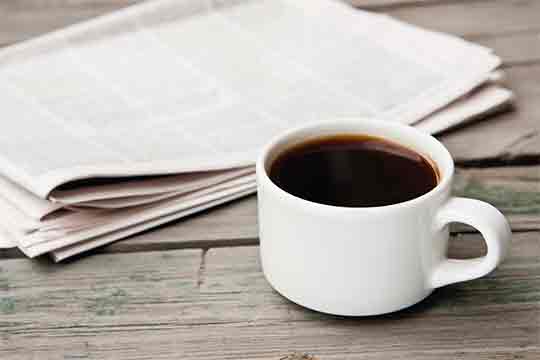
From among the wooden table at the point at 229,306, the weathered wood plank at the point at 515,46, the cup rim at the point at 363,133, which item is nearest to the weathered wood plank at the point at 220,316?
the wooden table at the point at 229,306

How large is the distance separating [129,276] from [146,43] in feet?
1.37

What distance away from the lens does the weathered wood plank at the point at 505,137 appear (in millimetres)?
925

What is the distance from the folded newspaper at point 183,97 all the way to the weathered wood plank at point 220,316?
0.05m

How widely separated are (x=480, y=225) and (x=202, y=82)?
45 cm

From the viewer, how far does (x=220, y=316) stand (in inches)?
27.9

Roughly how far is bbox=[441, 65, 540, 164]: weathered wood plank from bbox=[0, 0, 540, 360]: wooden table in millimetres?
24

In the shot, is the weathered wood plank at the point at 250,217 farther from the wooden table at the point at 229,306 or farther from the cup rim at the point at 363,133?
the cup rim at the point at 363,133

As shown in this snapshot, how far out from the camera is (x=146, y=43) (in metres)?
1.09

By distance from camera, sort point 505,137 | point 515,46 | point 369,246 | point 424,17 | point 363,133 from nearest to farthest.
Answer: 1. point 369,246
2. point 363,133
3. point 505,137
4. point 515,46
5. point 424,17

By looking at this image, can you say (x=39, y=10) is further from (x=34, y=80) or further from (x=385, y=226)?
(x=385, y=226)

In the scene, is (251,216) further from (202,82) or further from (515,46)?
(515,46)

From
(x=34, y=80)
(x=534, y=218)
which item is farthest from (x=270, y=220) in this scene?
(x=34, y=80)

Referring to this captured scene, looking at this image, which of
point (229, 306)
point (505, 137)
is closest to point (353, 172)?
point (229, 306)

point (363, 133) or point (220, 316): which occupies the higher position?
point (363, 133)
